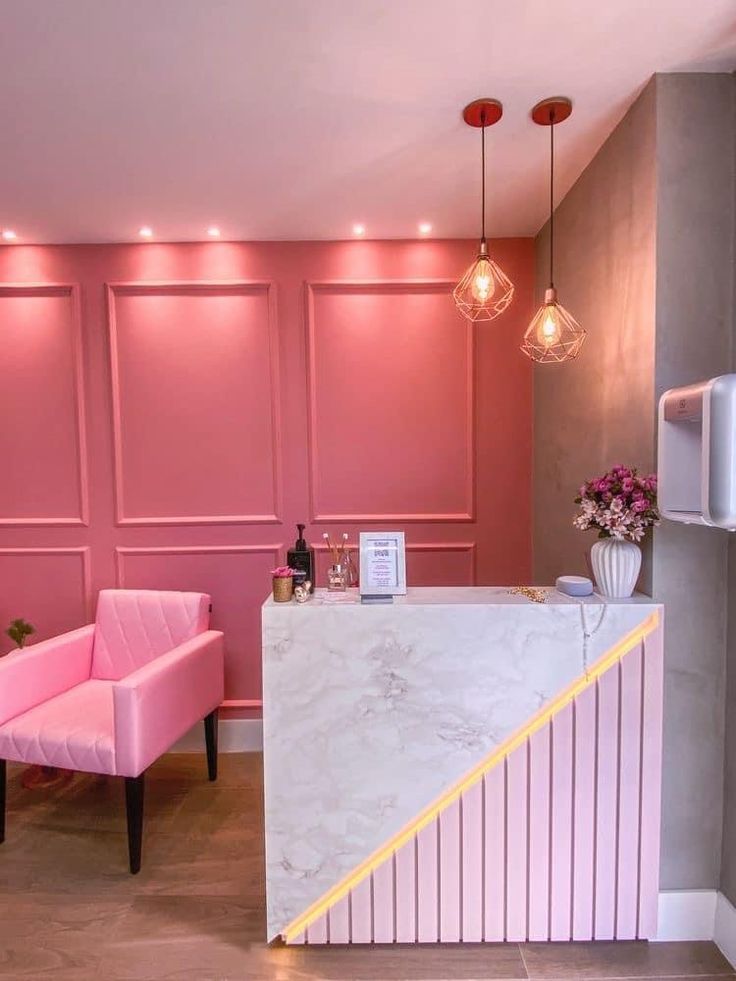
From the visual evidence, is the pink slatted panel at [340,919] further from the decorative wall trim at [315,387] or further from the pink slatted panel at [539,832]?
the decorative wall trim at [315,387]

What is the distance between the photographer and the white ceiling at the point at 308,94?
1.40m

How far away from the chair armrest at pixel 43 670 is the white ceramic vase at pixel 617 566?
94.0 inches

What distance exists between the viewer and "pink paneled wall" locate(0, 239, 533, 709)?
2781 millimetres

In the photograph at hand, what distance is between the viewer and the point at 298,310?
2.80m

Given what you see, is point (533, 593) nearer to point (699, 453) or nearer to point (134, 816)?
point (699, 453)

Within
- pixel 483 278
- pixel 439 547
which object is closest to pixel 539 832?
pixel 439 547

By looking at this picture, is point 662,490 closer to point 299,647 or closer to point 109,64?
point 299,647

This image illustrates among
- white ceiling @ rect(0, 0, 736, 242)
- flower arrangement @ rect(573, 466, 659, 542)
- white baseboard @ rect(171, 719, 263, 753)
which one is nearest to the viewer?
white ceiling @ rect(0, 0, 736, 242)

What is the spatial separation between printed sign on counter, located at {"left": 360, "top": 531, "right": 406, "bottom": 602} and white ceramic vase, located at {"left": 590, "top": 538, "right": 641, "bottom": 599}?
2.13 feet

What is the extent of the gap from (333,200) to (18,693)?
258cm

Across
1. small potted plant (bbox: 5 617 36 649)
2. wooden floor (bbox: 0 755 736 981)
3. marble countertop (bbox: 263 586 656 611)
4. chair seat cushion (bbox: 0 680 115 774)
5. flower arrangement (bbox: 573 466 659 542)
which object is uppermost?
flower arrangement (bbox: 573 466 659 542)

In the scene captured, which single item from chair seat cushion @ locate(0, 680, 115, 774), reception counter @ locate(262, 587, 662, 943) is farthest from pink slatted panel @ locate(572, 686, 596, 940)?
chair seat cushion @ locate(0, 680, 115, 774)

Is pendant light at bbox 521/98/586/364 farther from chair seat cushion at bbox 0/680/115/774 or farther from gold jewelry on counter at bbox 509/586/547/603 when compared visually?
chair seat cushion at bbox 0/680/115/774

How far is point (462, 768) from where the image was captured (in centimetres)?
165
